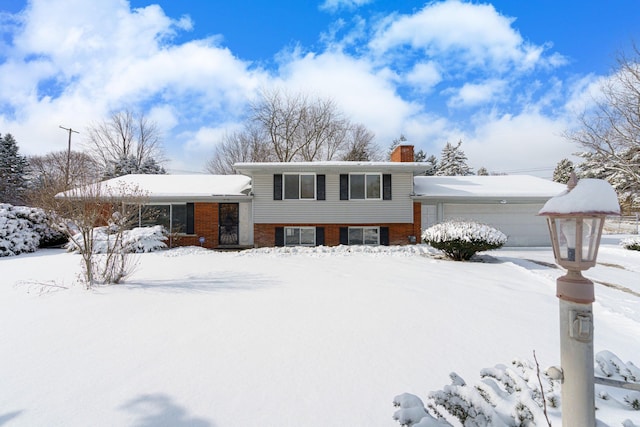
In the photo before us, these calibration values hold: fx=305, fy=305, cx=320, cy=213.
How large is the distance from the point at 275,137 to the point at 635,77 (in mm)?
24028

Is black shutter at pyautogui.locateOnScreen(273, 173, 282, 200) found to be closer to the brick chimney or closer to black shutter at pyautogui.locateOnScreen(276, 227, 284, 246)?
black shutter at pyautogui.locateOnScreen(276, 227, 284, 246)

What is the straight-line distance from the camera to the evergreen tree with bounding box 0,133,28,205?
27.2m

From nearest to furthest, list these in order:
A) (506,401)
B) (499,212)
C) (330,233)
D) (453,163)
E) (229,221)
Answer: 1. (506,401)
2. (330,233)
3. (229,221)
4. (499,212)
5. (453,163)

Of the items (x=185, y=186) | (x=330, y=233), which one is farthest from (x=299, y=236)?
(x=185, y=186)

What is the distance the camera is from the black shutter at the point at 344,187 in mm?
13625

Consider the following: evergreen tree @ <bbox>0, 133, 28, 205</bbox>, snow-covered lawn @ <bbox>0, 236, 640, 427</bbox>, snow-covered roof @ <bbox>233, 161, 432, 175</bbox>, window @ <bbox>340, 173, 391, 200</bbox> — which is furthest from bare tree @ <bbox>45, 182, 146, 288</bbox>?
evergreen tree @ <bbox>0, 133, 28, 205</bbox>

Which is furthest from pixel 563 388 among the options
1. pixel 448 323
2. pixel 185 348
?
pixel 185 348

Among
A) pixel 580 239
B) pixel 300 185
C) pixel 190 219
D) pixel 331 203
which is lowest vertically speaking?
pixel 580 239

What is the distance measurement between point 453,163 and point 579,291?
38.1 metres

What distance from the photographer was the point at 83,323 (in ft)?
13.5

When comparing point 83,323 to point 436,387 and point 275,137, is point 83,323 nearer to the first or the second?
point 436,387

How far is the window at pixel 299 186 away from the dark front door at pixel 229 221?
2644 mm

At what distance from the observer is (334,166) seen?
13.0 metres

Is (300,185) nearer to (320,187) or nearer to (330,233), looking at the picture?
(320,187)
